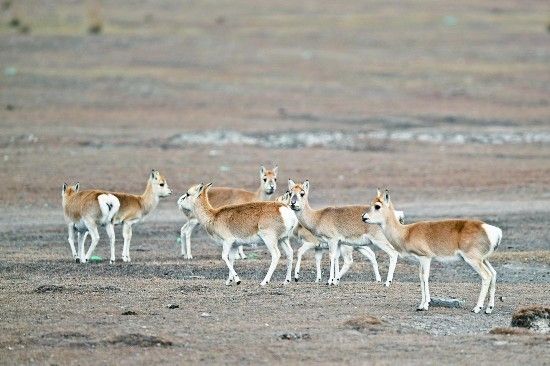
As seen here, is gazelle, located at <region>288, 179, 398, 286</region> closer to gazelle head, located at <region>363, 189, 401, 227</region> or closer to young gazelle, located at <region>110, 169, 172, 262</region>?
gazelle head, located at <region>363, 189, 401, 227</region>

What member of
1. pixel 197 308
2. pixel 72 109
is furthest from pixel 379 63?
pixel 197 308

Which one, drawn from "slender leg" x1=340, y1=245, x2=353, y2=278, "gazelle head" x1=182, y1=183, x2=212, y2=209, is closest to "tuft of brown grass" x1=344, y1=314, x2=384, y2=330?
"slender leg" x1=340, y1=245, x2=353, y2=278

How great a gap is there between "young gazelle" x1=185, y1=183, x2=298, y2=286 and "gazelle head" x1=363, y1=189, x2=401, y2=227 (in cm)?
132

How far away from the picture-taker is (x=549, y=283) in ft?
64.4

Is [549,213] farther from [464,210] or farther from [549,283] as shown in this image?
[549,283]

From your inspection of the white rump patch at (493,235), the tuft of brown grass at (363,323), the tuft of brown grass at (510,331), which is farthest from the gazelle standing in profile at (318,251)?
the tuft of brown grass at (510,331)

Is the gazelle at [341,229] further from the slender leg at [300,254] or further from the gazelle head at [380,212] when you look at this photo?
the gazelle head at [380,212]

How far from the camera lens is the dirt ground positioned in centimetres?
1487

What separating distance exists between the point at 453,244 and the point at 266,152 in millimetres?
18548

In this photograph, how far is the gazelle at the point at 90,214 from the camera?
69.9 ft

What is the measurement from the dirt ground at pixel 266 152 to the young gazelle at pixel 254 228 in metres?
0.69

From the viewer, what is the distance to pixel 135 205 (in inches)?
894

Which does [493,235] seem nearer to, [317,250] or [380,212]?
[380,212]

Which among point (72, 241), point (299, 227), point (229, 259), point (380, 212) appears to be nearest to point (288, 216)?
point (229, 259)
